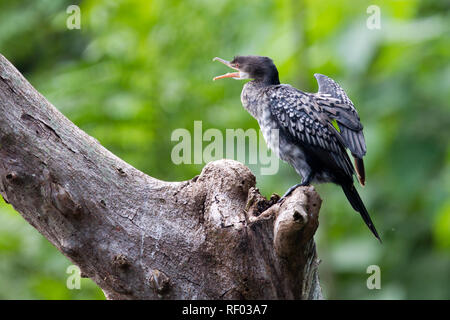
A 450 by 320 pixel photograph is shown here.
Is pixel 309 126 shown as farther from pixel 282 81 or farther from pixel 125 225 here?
pixel 282 81

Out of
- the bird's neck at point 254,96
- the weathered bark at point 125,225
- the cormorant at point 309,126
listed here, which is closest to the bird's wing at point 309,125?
the cormorant at point 309,126

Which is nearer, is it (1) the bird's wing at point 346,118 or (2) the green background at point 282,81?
(1) the bird's wing at point 346,118

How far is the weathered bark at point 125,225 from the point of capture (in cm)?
297

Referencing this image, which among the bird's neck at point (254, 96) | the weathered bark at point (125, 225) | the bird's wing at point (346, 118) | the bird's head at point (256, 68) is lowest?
the weathered bark at point (125, 225)

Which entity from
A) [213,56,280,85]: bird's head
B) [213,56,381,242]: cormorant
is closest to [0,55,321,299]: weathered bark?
[213,56,381,242]: cormorant

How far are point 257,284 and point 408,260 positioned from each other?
13.3ft

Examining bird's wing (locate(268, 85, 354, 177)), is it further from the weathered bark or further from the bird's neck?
the weathered bark

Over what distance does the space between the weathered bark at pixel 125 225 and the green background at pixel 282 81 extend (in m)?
1.93

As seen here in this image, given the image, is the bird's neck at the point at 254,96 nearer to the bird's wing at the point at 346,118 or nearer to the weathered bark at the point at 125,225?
the bird's wing at the point at 346,118

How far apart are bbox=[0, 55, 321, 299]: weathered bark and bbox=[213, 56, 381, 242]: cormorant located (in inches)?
19.4

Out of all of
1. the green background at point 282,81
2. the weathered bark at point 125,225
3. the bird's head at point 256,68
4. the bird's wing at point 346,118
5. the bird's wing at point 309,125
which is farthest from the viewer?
the green background at point 282,81

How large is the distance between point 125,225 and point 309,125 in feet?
4.20

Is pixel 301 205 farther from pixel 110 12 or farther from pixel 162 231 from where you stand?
pixel 110 12
